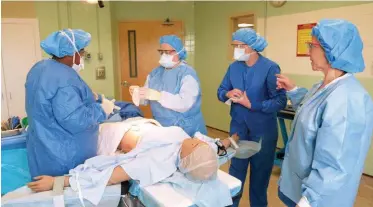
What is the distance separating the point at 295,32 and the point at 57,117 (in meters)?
2.71

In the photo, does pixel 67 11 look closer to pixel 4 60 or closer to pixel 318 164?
pixel 4 60

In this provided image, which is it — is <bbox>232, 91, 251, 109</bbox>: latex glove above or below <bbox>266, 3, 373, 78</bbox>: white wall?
below

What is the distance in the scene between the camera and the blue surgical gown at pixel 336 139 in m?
1.12

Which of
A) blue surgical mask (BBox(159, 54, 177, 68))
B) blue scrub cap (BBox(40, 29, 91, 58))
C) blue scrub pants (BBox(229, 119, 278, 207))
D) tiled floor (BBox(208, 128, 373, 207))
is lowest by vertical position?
tiled floor (BBox(208, 128, 373, 207))

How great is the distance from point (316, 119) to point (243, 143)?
818 millimetres

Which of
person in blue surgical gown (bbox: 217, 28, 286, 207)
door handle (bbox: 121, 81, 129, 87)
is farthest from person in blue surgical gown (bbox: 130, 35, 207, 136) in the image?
door handle (bbox: 121, 81, 129, 87)

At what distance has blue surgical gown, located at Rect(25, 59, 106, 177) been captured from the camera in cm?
146

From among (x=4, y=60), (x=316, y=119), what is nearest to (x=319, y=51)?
(x=316, y=119)

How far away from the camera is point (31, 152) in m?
1.62

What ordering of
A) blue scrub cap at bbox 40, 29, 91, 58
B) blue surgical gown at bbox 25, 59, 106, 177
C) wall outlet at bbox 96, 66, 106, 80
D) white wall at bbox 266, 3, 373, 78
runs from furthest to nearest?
wall outlet at bbox 96, 66, 106, 80, white wall at bbox 266, 3, 373, 78, blue scrub cap at bbox 40, 29, 91, 58, blue surgical gown at bbox 25, 59, 106, 177

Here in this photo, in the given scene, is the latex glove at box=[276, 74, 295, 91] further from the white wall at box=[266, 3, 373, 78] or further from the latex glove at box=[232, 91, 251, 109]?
the white wall at box=[266, 3, 373, 78]

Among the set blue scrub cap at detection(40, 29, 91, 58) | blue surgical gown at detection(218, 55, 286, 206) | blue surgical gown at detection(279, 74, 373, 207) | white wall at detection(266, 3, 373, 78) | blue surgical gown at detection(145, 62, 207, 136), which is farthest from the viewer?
white wall at detection(266, 3, 373, 78)

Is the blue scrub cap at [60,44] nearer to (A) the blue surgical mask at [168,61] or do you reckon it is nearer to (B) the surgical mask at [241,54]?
(A) the blue surgical mask at [168,61]

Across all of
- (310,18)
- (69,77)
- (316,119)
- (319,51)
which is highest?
(310,18)
